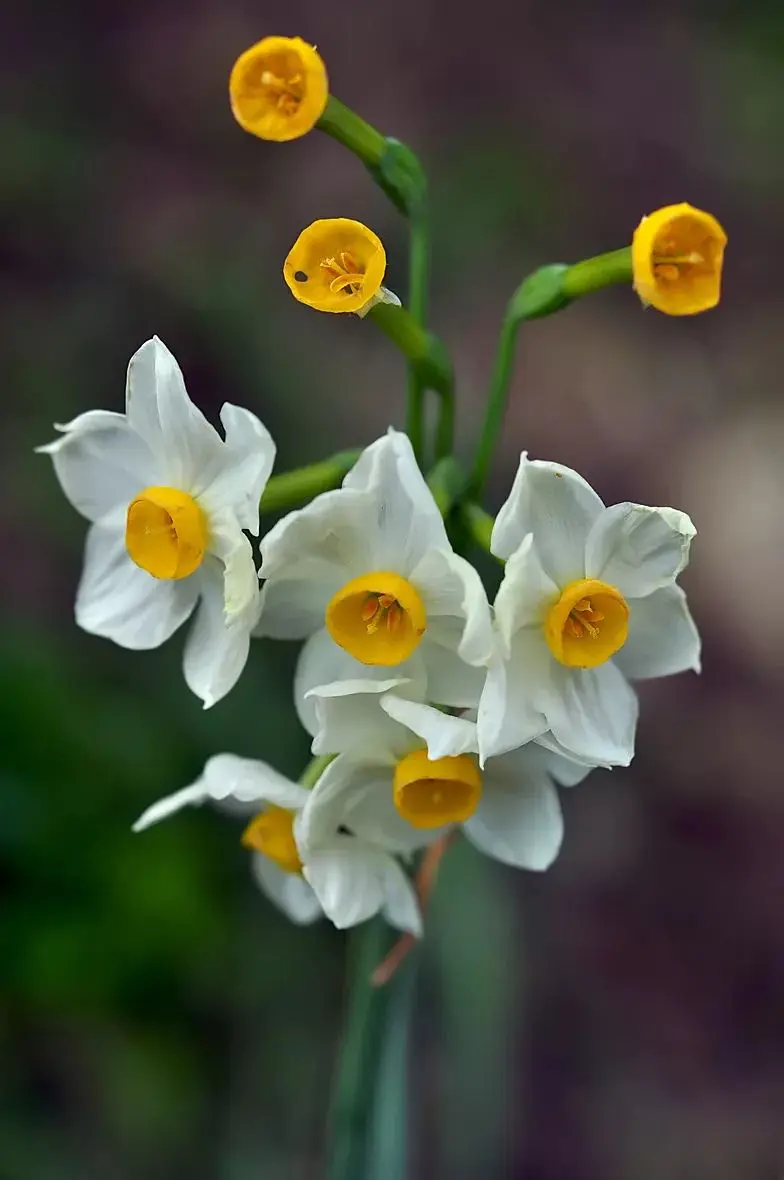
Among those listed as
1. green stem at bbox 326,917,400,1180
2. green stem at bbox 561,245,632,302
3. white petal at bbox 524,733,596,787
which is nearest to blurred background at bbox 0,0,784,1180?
green stem at bbox 326,917,400,1180

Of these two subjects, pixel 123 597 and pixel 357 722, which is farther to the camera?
pixel 123 597

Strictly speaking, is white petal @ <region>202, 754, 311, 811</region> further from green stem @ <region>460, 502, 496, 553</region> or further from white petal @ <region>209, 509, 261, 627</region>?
green stem @ <region>460, 502, 496, 553</region>

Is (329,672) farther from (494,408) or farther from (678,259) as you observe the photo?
(678,259)

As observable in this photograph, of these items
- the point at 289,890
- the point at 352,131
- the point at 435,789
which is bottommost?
the point at 289,890

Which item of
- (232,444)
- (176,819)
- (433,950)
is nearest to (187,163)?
(176,819)

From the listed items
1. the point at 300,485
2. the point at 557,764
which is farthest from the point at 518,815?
the point at 300,485

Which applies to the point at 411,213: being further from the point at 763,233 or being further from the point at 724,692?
the point at 763,233

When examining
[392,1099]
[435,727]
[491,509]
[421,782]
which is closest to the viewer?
[435,727]
